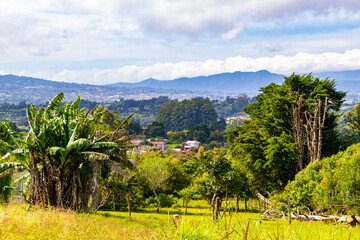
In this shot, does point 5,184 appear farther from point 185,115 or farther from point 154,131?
point 185,115

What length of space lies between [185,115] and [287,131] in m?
138

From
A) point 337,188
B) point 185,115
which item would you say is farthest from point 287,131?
point 185,115

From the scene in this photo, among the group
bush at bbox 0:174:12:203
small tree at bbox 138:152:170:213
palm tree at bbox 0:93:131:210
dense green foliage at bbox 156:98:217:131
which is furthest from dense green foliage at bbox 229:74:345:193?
dense green foliage at bbox 156:98:217:131

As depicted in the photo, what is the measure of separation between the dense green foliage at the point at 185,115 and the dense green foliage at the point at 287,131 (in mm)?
133250

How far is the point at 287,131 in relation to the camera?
27.2 metres

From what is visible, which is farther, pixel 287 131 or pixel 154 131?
pixel 154 131

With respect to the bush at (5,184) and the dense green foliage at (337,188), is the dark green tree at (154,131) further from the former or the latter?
the bush at (5,184)

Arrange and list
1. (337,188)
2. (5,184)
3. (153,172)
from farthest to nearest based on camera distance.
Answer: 1. (153,172)
2. (337,188)
3. (5,184)

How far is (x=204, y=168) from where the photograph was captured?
21406mm

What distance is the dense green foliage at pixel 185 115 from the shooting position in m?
163

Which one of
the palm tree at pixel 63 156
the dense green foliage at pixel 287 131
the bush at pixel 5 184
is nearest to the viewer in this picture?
the palm tree at pixel 63 156

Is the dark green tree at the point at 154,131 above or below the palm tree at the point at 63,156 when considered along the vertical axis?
below

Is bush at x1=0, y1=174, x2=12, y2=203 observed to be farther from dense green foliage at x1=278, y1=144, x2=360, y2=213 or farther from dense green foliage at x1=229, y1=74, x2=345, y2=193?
dense green foliage at x1=229, y1=74, x2=345, y2=193

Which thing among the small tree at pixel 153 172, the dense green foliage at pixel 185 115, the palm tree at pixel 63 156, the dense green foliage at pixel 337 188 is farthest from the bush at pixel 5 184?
the dense green foliage at pixel 185 115
